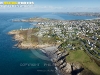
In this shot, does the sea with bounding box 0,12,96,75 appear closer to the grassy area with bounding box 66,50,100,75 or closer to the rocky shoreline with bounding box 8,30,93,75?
the rocky shoreline with bounding box 8,30,93,75

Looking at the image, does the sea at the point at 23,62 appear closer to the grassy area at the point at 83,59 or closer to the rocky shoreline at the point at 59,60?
the rocky shoreline at the point at 59,60

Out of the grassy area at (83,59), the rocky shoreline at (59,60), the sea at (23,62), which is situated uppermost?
the grassy area at (83,59)

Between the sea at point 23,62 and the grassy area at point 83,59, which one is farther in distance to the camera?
the sea at point 23,62

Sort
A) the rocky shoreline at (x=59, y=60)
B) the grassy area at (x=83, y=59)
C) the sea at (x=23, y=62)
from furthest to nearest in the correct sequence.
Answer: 1. the sea at (x=23, y=62)
2. the grassy area at (x=83, y=59)
3. the rocky shoreline at (x=59, y=60)

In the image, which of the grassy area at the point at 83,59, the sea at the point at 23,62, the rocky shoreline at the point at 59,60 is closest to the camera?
the rocky shoreline at the point at 59,60

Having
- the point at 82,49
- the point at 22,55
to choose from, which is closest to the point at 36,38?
the point at 22,55

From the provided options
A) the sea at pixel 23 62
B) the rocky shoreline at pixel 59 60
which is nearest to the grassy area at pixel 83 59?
the rocky shoreline at pixel 59 60

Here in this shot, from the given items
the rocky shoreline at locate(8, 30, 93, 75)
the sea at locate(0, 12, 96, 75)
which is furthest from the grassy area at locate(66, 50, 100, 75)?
the sea at locate(0, 12, 96, 75)

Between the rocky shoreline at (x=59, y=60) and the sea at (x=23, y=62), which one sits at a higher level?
the rocky shoreline at (x=59, y=60)

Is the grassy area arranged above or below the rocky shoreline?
above
